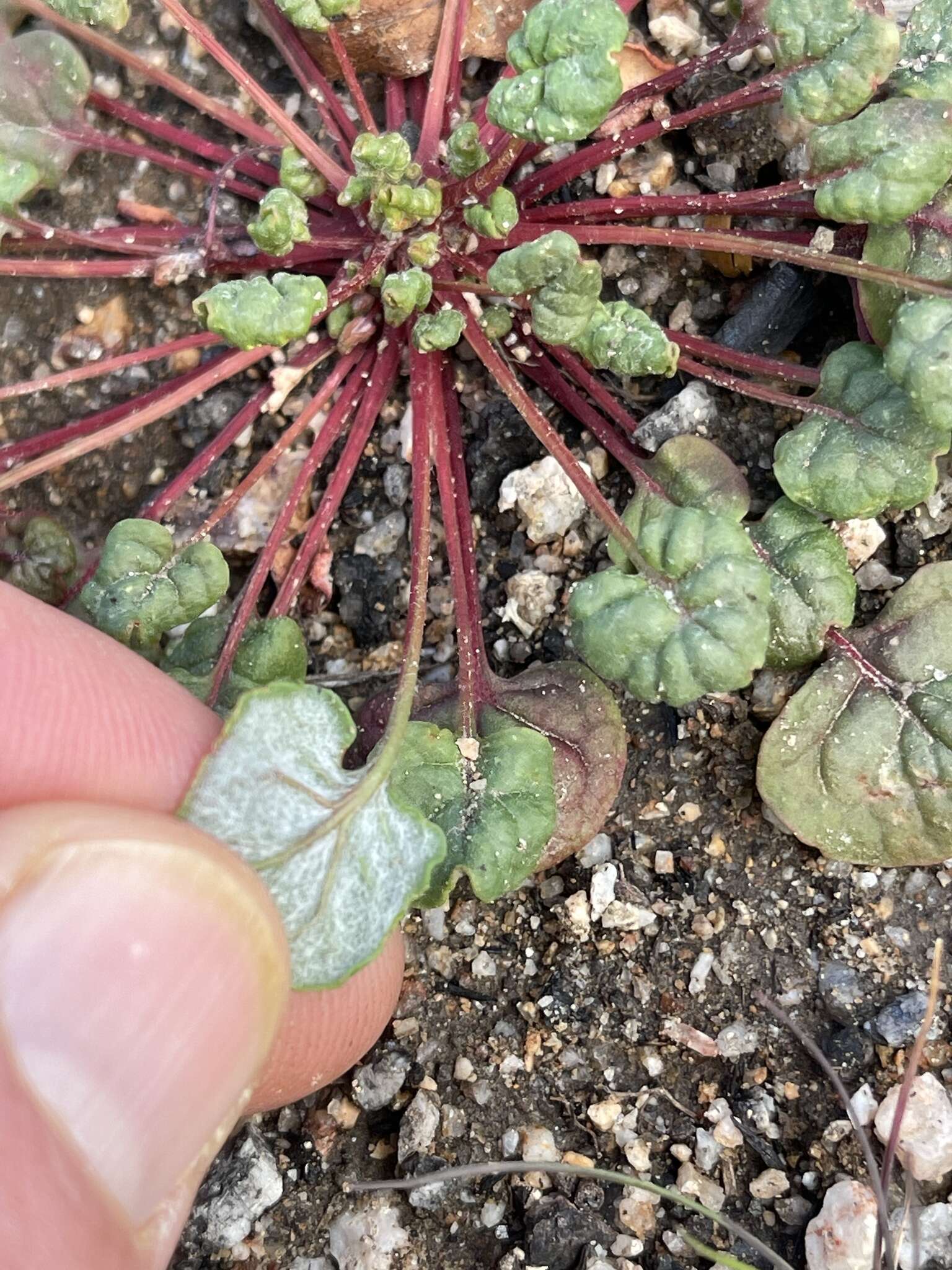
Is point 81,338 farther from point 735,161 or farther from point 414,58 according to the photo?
point 735,161

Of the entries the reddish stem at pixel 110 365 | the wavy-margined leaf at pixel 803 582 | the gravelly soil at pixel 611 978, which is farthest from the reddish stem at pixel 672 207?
the reddish stem at pixel 110 365

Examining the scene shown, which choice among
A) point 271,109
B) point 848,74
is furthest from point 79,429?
point 848,74

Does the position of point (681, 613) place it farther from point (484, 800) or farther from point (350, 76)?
point (350, 76)

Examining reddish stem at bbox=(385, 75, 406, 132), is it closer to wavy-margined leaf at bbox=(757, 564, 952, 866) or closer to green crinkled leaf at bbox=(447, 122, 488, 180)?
green crinkled leaf at bbox=(447, 122, 488, 180)

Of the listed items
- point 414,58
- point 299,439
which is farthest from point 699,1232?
point 414,58

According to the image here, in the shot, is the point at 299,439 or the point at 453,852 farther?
the point at 299,439

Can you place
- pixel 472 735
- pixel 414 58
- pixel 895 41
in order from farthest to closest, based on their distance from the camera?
pixel 414 58, pixel 472 735, pixel 895 41

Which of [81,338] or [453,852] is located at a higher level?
[81,338]
